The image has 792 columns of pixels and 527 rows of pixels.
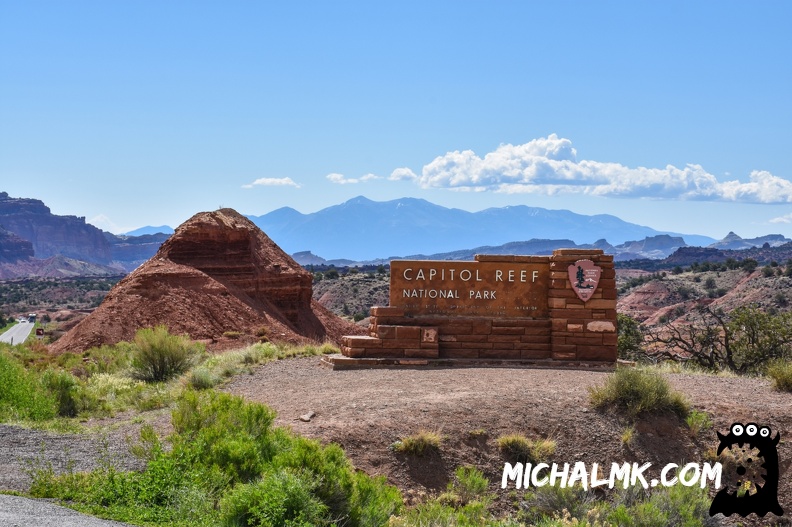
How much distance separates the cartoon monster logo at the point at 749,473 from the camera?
40.0ft

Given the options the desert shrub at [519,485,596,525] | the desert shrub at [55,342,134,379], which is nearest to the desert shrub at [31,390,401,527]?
the desert shrub at [519,485,596,525]

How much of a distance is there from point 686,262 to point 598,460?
130 meters

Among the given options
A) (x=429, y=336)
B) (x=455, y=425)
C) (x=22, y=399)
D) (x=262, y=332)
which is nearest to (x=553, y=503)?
(x=455, y=425)

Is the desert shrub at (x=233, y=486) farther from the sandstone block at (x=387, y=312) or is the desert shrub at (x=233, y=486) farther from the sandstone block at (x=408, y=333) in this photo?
the sandstone block at (x=387, y=312)

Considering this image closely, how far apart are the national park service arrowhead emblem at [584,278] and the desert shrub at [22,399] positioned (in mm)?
10188

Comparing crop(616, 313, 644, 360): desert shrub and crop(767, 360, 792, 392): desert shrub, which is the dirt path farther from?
crop(616, 313, 644, 360): desert shrub

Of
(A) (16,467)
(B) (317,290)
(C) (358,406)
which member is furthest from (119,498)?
(B) (317,290)

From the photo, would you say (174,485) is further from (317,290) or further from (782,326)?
(317,290)

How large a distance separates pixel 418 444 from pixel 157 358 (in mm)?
9821

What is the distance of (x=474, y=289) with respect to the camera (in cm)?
1881

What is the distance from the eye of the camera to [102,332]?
28.8 m

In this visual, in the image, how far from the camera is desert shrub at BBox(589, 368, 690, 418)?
1396 cm

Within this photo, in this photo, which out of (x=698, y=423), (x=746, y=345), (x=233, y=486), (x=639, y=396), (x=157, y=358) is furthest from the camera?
(x=746, y=345)

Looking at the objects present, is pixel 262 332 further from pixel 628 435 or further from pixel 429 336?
pixel 628 435
